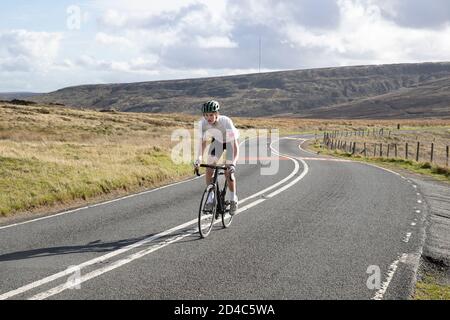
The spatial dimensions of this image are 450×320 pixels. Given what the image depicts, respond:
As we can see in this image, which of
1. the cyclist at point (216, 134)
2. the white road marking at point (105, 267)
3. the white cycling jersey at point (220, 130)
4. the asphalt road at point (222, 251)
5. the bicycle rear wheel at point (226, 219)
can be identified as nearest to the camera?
the white road marking at point (105, 267)

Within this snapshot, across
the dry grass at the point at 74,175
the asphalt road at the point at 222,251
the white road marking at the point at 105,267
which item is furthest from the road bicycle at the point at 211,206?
the dry grass at the point at 74,175

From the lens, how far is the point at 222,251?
24.0 feet

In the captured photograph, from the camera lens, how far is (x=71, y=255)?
7020 millimetres

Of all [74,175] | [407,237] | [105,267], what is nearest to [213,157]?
[105,267]

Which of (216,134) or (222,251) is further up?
(216,134)

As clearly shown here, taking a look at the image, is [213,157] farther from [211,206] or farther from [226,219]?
[226,219]

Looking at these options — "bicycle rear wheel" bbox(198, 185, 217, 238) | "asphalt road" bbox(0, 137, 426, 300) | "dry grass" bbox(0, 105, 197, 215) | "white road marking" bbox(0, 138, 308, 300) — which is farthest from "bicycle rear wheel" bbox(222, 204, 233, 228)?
"dry grass" bbox(0, 105, 197, 215)

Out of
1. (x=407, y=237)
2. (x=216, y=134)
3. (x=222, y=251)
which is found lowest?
(x=407, y=237)

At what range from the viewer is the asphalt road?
5648mm

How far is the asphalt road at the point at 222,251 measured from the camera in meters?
5.65

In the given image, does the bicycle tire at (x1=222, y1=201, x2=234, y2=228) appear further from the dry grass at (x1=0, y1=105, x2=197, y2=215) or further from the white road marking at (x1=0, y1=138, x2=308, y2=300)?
the dry grass at (x1=0, y1=105, x2=197, y2=215)

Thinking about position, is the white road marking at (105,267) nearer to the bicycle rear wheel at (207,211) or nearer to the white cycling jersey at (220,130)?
the bicycle rear wheel at (207,211)
